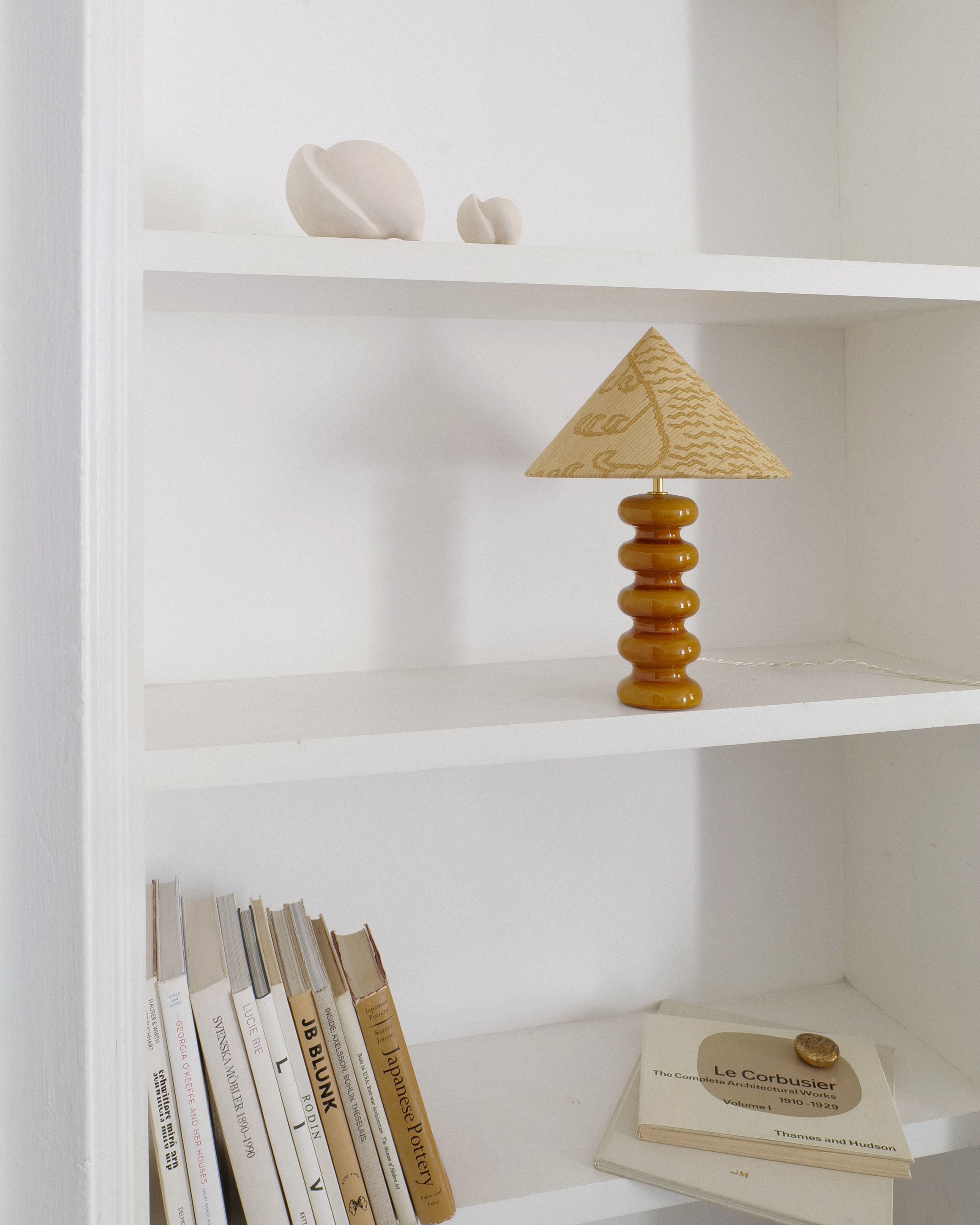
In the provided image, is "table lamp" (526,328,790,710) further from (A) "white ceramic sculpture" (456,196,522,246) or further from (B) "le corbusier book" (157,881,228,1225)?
(B) "le corbusier book" (157,881,228,1225)

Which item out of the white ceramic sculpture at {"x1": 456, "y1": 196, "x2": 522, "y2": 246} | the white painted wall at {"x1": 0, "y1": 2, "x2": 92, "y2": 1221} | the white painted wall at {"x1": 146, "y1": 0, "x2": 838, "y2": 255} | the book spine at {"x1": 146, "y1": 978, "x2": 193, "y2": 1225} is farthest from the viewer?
the white painted wall at {"x1": 146, "y1": 0, "x2": 838, "y2": 255}

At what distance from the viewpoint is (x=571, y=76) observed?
104cm

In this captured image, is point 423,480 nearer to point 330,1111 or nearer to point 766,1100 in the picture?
point 330,1111

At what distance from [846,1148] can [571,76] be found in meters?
1.15

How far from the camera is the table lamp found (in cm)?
76

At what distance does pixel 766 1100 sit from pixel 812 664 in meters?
0.45

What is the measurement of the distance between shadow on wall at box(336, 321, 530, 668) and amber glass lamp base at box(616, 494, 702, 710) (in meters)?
0.24

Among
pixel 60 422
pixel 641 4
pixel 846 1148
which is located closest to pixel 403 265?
pixel 60 422

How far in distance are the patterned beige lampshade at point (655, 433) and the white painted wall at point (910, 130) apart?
0.39m

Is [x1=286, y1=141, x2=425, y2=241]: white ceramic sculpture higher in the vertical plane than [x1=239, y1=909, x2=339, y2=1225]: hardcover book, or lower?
higher

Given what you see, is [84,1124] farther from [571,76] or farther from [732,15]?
[732,15]

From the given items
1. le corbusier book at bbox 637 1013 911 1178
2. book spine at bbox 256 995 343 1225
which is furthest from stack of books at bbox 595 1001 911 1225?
book spine at bbox 256 995 343 1225

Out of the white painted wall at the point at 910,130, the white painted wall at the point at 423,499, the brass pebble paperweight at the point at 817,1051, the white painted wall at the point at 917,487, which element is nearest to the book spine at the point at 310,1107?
the white painted wall at the point at 423,499

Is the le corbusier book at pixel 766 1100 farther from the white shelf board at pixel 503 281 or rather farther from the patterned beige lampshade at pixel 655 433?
the white shelf board at pixel 503 281
